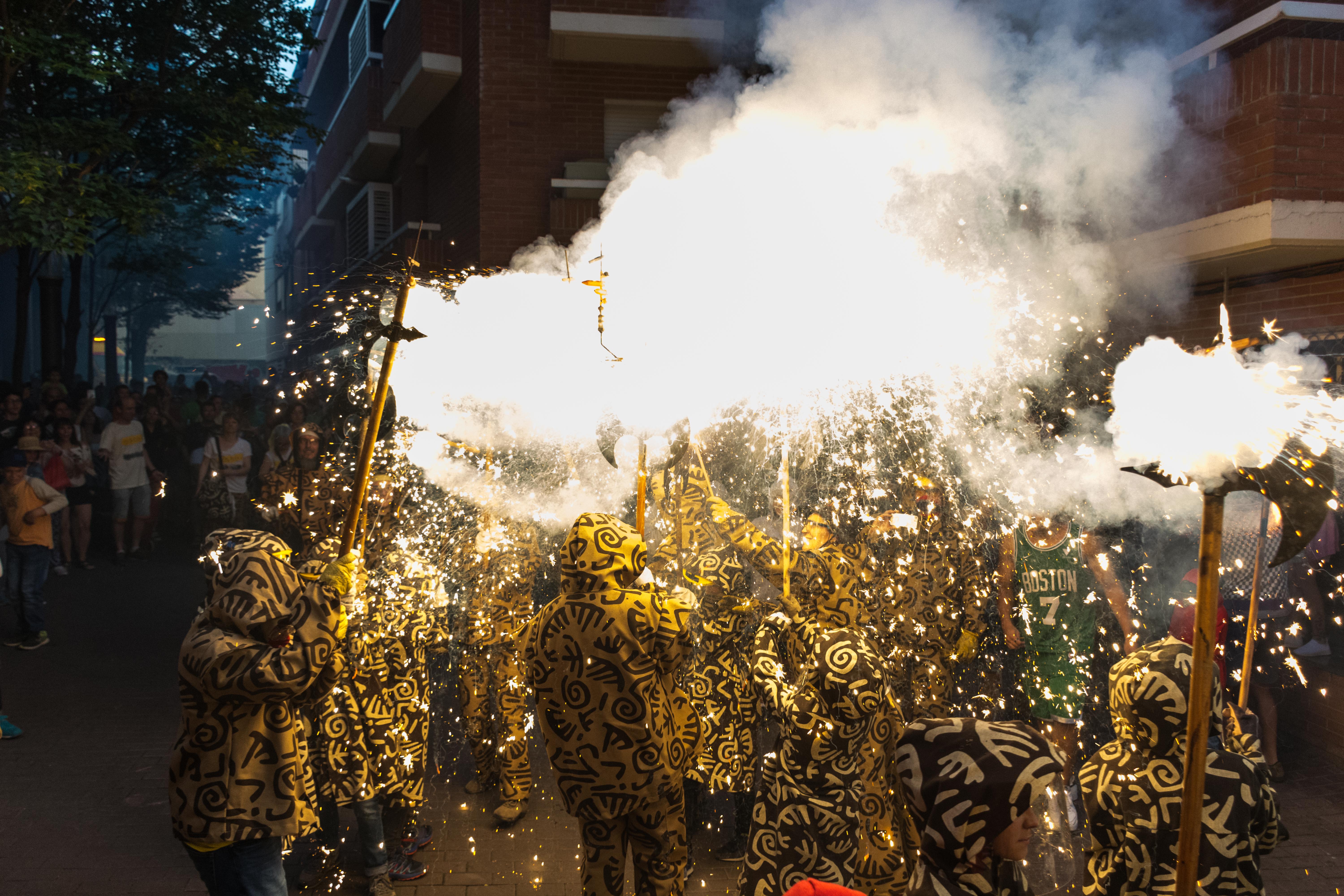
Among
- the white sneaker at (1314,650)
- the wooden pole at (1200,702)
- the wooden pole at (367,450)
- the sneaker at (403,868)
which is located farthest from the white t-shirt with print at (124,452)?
the white sneaker at (1314,650)

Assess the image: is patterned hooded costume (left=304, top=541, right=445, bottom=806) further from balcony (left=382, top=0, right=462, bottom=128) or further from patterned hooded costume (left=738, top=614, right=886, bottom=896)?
balcony (left=382, top=0, right=462, bottom=128)

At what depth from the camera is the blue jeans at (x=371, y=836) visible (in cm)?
422

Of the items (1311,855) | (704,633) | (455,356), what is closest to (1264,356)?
(1311,855)

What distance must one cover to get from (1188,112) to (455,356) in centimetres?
592

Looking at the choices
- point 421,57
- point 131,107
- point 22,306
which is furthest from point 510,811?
Result: point 22,306

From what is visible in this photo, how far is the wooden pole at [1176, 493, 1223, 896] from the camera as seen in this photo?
2.00 meters

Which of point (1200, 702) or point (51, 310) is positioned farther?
point (51, 310)

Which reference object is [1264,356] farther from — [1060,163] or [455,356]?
[455,356]

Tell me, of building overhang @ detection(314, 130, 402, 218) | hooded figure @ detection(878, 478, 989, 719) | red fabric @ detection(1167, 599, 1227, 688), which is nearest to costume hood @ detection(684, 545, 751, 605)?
hooded figure @ detection(878, 478, 989, 719)

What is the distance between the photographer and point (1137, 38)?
7.04 meters

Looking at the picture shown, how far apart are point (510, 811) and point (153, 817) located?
6.67ft

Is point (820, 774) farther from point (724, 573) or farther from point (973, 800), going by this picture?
point (724, 573)

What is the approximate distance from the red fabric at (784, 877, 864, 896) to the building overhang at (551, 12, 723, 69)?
9918mm

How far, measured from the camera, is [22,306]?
15180mm
